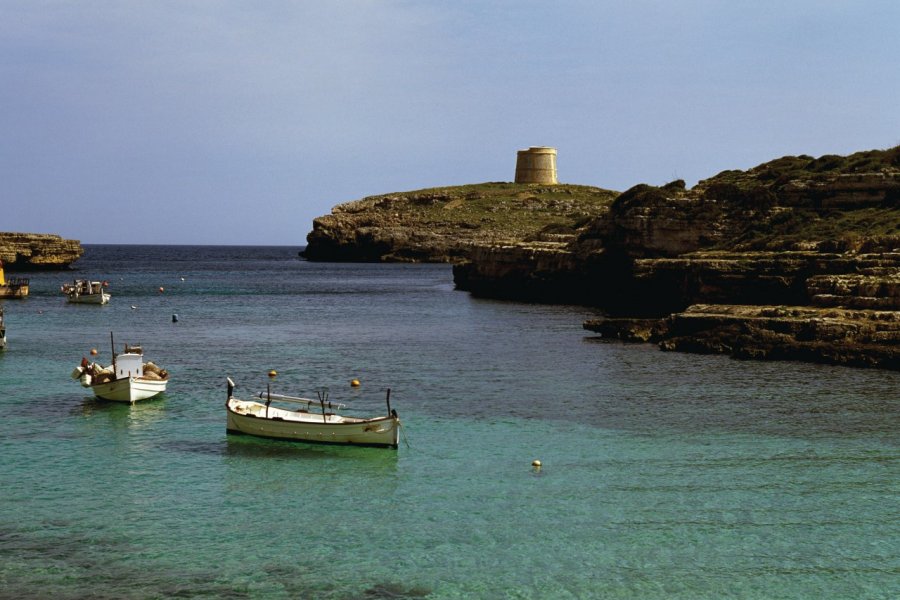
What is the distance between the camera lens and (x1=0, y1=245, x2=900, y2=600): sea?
22609 millimetres

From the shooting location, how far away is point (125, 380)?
4162 cm

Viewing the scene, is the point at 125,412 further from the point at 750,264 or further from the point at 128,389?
the point at 750,264

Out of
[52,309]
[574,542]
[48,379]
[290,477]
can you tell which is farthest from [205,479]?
[52,309]

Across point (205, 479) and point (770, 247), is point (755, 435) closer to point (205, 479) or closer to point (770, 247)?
point (205, 479)

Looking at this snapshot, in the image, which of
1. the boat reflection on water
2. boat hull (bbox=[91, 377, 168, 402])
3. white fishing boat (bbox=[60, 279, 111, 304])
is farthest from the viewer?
white fishing boat (bbox=[60, 279, 111, 304])

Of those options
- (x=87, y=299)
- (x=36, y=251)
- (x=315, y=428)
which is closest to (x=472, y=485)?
(x=315, y=428)

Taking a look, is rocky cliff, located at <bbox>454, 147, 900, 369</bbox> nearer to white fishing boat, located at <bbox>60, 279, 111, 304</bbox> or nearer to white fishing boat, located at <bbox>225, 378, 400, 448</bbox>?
white fishing boat, located at <bbox>225, 378, 400, 448</bbox>

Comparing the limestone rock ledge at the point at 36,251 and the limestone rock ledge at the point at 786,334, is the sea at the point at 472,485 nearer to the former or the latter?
the limestone rock ledge at the point at 786,334

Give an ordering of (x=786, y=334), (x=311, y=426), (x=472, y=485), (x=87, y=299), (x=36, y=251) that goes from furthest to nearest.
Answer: (x=36, y=251), (x=87, y=299), (x=786, y=334), (x=311, y=426), (x=472, y=485)

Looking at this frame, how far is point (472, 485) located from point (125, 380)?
18735 mm

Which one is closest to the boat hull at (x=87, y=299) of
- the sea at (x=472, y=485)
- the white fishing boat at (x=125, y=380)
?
the sea at (x=472, y=485)

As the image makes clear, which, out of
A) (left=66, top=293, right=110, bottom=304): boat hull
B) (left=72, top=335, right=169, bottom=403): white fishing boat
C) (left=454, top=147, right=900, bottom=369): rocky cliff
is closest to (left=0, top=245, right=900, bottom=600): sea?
(left=72, top=335, right=169, bottom=403): white fishing boat

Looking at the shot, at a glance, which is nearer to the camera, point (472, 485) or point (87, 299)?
point (472, 485)

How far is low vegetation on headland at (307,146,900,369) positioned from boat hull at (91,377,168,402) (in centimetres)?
3073
